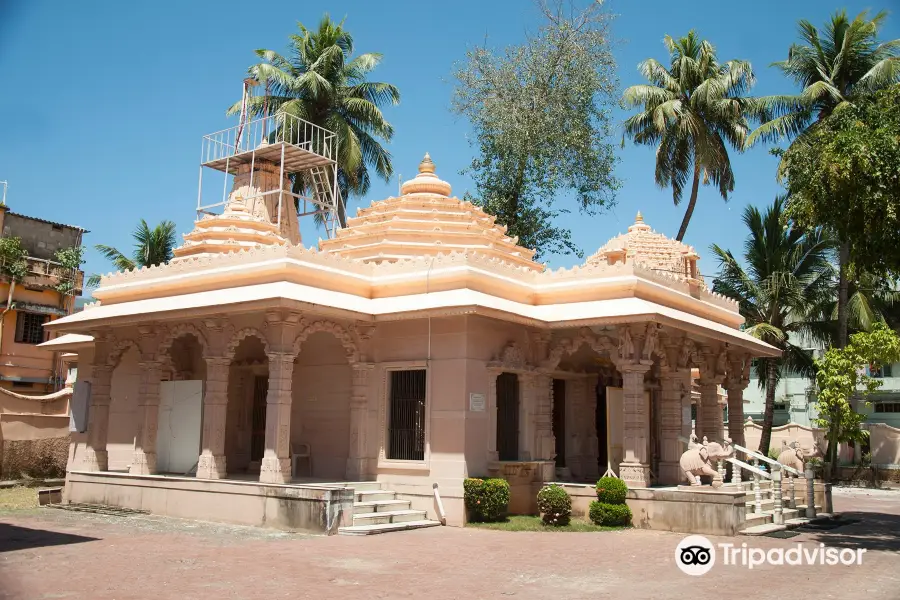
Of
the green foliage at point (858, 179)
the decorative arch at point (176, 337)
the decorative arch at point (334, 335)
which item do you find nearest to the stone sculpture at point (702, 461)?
the green foliage at point (858, 179)

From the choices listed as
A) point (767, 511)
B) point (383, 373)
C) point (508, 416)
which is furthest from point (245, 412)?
point (767, 511)

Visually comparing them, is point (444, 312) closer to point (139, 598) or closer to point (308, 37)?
point (139, 598)

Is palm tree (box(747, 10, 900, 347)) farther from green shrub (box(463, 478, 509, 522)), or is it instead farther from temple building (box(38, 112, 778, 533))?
green shrub (box(463, 478, 509, 522))

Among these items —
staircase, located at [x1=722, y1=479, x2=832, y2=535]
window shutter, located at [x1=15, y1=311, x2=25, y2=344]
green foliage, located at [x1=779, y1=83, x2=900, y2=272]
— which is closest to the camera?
green foliage, located at [x1=779, y1=83, x2=900, y2=272]

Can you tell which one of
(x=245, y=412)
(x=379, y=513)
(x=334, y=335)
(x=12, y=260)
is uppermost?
(x=12, y=260)

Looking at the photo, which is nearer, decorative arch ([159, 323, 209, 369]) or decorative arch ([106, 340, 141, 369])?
decorative arch ([159, 323, 209, 369])

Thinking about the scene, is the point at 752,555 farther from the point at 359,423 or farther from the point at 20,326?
the point at 20,326

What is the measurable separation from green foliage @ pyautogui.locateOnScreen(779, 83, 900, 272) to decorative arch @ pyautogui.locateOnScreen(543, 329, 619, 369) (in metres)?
3.87

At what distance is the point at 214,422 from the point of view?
49.9ft

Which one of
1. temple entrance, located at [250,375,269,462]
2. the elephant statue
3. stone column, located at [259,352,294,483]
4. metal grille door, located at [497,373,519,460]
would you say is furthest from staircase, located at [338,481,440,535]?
the elephant statue

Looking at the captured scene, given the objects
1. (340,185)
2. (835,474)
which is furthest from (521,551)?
(340,185)

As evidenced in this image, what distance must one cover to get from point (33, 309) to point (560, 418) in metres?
23.3

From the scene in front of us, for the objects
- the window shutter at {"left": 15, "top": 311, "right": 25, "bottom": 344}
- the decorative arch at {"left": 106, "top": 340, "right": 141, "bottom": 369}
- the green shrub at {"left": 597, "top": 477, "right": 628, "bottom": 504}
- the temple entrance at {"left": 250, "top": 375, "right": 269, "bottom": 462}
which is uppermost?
the window shutter at {"left": 15, "top": 311, "right": 25, "bottom": 344}

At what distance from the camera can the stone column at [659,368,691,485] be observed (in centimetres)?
1639
